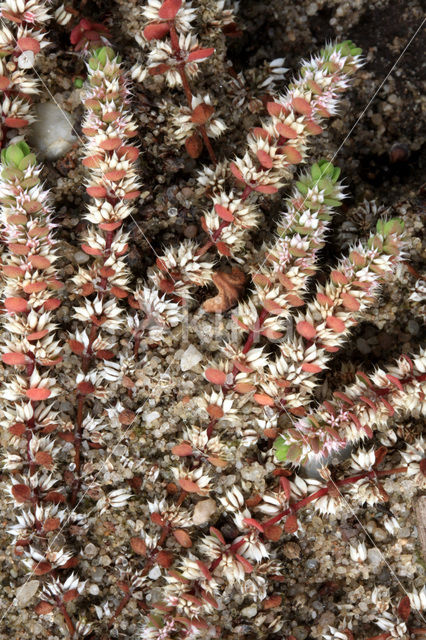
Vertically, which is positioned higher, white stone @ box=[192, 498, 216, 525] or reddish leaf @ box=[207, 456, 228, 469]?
reddish leaf @ box=[207, 456, 228, 469]

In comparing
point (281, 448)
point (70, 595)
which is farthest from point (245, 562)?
point (70, 595)

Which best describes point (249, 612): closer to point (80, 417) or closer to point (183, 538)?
point (183, 538)

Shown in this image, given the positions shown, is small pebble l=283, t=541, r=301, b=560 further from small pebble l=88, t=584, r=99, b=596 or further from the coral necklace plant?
the coral necklace plant

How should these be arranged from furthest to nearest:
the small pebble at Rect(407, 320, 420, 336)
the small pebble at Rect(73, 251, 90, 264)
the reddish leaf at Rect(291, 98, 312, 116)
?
1. the small pebble at Rect(407, 320, 420, 336)
2. the small pebble at Rect(73, 251, 90, 264)
3. the reddish leaf at Rect(291, 98, 312, 116)

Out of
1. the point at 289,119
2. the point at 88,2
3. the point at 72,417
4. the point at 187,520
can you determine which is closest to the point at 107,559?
the point at 187,520

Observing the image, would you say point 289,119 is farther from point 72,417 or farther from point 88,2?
point 72,417

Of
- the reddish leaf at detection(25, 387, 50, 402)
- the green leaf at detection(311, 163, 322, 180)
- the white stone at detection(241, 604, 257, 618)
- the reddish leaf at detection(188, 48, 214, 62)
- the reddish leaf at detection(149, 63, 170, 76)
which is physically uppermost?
the reddish leaf at detection(188, 48, 214, 62)

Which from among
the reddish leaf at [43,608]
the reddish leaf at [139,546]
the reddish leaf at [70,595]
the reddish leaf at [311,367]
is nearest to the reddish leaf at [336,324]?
the reddish leaf at [311,367]

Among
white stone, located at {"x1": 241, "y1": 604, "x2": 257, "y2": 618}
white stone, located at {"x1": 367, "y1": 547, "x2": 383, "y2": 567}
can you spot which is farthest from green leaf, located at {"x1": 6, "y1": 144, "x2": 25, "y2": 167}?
white stone, located at {"x1": 367, "y1": 547, "x2": 383, "y2": 567}
